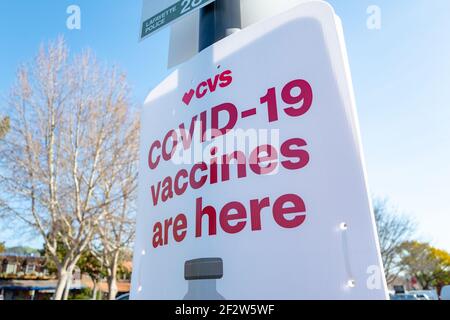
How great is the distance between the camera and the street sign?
1.28 meters

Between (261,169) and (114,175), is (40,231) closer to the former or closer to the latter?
(114,175)

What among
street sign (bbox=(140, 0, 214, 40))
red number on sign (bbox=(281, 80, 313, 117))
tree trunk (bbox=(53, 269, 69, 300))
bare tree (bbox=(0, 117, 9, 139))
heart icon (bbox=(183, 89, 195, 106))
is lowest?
tree trunk (bbox=(53, 269, 69, 300))

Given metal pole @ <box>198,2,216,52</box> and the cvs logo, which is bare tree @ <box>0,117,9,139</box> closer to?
metal pole @ <box>198,2,216,52</box>

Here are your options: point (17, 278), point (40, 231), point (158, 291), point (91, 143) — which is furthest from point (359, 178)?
point (17, 278)

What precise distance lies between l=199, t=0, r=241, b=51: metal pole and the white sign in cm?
11

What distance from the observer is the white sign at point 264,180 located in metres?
0.74

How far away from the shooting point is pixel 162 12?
55.1 inches

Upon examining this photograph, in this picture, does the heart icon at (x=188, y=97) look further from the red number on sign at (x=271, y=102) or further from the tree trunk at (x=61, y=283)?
the tree trunk at (x=61, y=283)

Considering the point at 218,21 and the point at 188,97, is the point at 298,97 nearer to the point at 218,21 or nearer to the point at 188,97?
the point at 188,97

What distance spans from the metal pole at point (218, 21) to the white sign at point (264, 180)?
110 mm

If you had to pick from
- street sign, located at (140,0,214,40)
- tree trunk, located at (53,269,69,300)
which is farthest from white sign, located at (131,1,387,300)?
tree trunk, located at (53,269,69,300)

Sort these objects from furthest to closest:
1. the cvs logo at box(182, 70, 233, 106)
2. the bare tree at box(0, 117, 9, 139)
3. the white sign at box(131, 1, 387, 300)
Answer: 1. the bare tree at box(0, 117, 9, 139)
2. the cvs logo at box(182, 70, 233, 106)
3. the white sign at box(131, 1, 387, 300)

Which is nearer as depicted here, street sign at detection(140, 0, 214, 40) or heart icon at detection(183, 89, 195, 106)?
heart icon at detection(183, 89, 195, 106)
